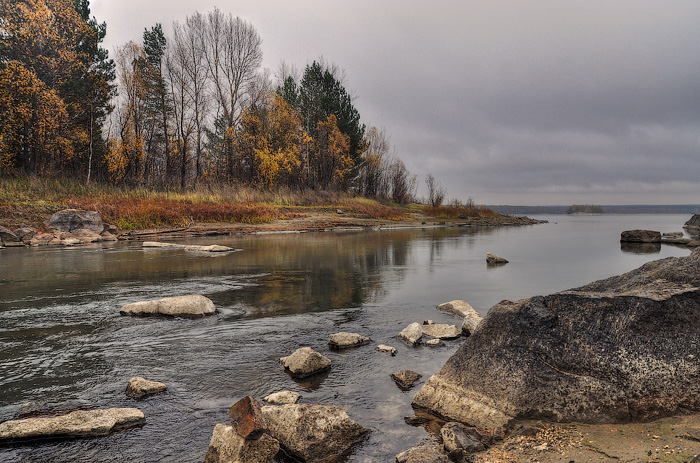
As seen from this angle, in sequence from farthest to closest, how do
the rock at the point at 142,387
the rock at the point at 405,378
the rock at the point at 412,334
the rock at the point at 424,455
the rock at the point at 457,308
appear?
the rock at the point at 457,308, the rock at the point at 412,334, the rock at the point at 405,378, the rock at the point at 142,387, the rock at the point at 424,455

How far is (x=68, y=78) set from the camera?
27172mm

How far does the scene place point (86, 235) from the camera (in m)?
19.2

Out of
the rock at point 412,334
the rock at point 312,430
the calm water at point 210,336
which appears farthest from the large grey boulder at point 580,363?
the rock at point 412,334

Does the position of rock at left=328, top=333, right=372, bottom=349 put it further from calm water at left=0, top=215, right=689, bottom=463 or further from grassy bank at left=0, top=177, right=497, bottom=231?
grassy bank at left=0, top=177, right=497, bottom=231

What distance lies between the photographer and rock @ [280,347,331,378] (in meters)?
4.24

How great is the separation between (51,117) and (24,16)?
6.17 meters

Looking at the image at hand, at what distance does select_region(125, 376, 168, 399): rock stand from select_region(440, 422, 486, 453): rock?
8.67 feet

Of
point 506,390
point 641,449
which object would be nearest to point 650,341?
point 641,449

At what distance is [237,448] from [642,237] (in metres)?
27.7

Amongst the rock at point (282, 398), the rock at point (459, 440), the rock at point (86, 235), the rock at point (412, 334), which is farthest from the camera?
the rock at point (86, 235)

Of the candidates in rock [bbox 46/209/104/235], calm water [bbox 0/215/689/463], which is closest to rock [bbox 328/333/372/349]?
calm water [bbox 0/215/689/463]

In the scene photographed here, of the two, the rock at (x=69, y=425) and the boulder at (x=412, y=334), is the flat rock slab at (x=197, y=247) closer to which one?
the boulder at (x=412, y=334)

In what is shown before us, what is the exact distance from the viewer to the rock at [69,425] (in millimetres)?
3020

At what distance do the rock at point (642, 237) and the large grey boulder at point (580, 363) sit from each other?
24431 millimetres
